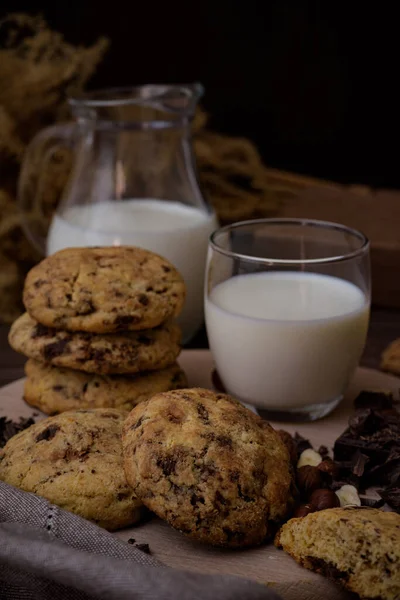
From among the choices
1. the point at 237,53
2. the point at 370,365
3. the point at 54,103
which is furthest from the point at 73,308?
the point at 237,53

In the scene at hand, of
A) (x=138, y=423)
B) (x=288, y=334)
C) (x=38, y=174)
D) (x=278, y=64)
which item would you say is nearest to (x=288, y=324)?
(x=288, y=334)

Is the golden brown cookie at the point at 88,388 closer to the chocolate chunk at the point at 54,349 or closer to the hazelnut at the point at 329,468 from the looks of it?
the chocolate chunk at the point at 54,349

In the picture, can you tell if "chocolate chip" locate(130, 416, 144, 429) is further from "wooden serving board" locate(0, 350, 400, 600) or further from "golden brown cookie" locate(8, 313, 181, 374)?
"golden brown cookie" locate(8, 313, 181, 374)

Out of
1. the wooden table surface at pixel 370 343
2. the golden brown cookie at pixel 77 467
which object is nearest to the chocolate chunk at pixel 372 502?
the golden brown cookie at pixel 77 467

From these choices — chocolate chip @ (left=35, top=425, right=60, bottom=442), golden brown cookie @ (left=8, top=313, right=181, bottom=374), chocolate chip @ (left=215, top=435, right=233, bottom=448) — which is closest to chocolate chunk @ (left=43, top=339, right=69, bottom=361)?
golden brown cookie @ (left=8, top=313, right=181, bottom=374)

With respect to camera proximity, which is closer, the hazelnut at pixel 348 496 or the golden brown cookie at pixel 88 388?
the hazelnut at pixel 348 496

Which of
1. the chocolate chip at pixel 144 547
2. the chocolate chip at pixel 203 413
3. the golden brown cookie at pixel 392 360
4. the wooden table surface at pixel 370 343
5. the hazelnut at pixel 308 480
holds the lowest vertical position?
the wooden table surface at pixel 370 343
